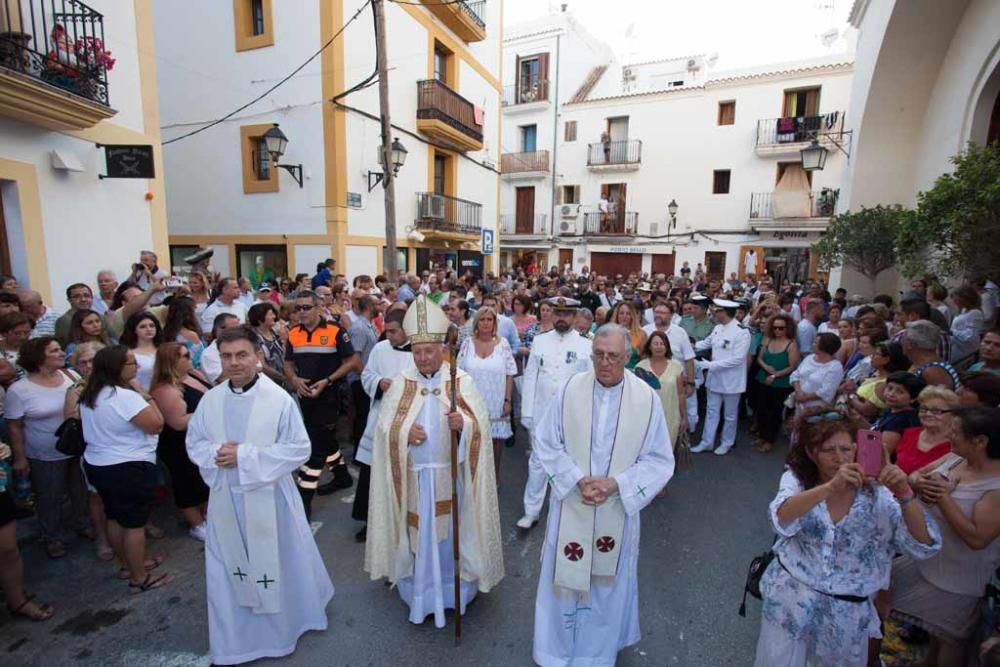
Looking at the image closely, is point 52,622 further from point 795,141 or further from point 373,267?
point 795,141

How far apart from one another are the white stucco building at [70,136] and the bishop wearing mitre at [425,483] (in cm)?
573

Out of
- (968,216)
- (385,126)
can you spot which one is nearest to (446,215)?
(385,126)

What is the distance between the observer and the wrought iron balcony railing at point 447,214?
15305 millimetres

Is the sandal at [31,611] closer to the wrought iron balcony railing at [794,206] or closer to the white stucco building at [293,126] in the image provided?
the white stucco building at [293,126]

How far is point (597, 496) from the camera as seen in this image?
2.63 meters

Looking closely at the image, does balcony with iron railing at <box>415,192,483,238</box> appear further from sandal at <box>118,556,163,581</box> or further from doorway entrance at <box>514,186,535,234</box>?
sandal at <box>118,556,163,581</box>

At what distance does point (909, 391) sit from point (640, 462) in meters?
1.97

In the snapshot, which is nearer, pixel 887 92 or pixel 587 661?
pixel 587 661

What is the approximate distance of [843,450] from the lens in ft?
6.97

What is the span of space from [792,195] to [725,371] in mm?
18369

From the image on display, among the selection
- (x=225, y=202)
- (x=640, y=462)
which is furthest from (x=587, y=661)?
(x=225, y=202)

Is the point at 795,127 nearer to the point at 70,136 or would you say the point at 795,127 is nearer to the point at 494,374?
the point at 494,374

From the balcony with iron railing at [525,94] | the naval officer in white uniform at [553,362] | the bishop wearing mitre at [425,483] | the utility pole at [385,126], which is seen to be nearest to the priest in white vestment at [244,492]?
the bishop wearing mitre at [425,483]

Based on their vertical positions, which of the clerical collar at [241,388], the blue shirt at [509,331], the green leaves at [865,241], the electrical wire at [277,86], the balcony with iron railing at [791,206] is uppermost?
the electrical wire at [277,86]
